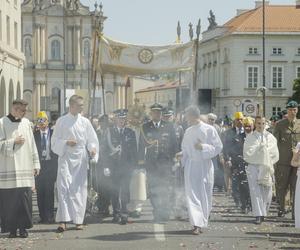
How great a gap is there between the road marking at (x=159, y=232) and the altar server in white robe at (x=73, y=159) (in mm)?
1209

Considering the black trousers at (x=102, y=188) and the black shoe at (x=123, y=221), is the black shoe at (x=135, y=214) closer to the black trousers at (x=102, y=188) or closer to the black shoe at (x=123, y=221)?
the black trousers at (x=102, y=188)

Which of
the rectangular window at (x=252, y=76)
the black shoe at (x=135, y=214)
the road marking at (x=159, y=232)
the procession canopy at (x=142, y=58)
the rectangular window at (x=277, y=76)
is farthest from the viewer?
the rectangular window at (x=277, y=76)

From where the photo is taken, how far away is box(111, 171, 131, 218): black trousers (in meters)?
15.2

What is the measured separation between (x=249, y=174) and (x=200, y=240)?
2936 mm

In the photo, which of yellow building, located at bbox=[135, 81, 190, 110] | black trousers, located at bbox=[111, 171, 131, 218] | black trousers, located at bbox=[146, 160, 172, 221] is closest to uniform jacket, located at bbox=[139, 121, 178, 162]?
black trousers, located at bbox=[146, 160, 172, 221]

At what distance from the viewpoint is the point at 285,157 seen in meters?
16.2

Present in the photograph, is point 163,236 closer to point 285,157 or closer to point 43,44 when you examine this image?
point 285,157

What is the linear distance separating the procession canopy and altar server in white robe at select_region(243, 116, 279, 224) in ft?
9.89

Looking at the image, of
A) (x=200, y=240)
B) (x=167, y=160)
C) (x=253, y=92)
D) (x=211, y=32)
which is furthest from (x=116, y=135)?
(x=211, y=32)

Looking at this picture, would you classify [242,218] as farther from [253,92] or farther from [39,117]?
[253,92]

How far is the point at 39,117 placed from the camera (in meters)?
15.6

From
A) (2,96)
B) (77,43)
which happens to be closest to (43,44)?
(77,43)

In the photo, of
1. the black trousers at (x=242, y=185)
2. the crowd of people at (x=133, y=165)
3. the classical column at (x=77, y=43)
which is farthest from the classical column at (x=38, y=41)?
the black trousers at (x=242, y=185)

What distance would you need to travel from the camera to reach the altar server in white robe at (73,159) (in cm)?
1384
